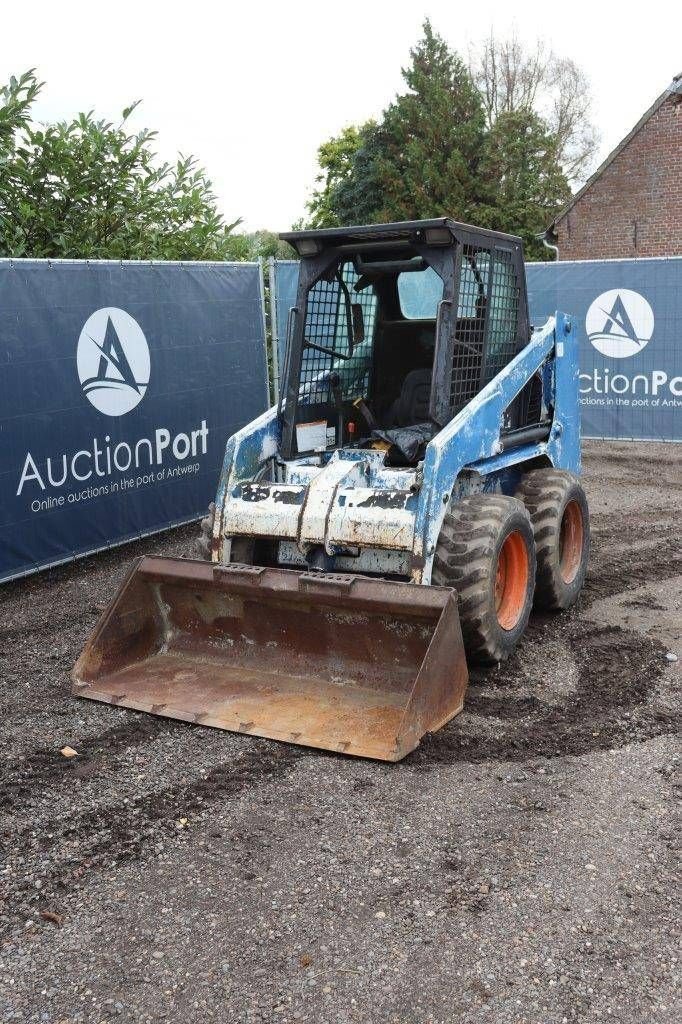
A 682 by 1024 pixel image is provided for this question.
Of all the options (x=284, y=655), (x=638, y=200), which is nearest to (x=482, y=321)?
(x=284, y=655)

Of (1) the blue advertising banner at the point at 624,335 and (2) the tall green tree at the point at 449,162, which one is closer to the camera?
(1) the blue advertising banner at the point at 624,335

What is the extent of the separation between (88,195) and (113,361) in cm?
306

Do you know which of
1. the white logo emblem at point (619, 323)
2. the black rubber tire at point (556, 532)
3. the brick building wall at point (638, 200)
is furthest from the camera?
the brick building wall at point (638, 200)

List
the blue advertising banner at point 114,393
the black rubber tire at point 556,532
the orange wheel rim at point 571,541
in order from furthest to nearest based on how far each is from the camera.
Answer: the blue advertising banner at point 114,393
the orange wheel rim at point 571,541
the black rubber tire at point 556,532

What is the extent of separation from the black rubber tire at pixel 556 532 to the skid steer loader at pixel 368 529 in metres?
0.02

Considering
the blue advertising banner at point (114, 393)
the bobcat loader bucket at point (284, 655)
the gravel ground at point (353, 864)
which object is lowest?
the gravel ground at point (353, 864)

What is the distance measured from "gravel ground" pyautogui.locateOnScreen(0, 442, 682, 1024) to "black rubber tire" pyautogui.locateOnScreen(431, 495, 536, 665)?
0.86ft

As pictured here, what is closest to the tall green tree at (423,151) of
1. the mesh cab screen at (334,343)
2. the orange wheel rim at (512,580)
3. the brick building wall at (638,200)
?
the brick building wall at (638,200)

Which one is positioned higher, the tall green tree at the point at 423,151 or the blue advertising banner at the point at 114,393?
the tall green tree at the point at 423,151

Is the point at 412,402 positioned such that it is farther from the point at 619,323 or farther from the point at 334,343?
the point at 619,323

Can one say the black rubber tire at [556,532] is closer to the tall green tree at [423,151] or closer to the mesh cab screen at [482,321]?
the mesh cab screen at [482,321]

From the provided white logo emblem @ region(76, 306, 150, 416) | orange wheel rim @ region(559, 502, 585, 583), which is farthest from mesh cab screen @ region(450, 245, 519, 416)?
white logo emblem @ region(76, 306, 150, 416)

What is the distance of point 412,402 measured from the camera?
675 centimetres

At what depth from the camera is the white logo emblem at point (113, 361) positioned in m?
8.45
